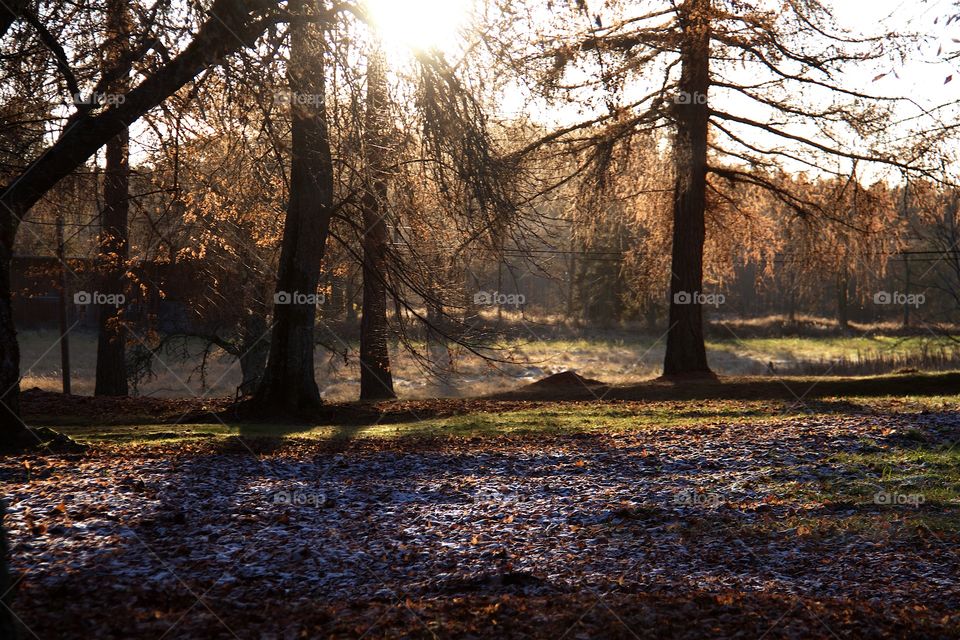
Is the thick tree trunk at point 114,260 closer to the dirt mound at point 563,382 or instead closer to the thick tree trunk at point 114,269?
the thick tree trunk at point 114,269

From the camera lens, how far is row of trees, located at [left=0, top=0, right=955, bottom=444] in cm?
1073

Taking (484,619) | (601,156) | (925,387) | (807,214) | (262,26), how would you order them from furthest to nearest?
(807,214)
(601,156)
(925,387)
(262,26)
(484,619)

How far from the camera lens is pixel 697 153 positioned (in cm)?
2084

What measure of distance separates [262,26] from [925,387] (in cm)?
1523

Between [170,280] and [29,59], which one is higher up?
[29,59]

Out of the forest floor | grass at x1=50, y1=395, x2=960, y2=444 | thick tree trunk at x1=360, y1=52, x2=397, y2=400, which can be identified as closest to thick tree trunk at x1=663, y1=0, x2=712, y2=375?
grass at x1=50, y1=395, x2=960, y2=444

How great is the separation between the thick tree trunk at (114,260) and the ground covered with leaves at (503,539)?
7318 millimetres

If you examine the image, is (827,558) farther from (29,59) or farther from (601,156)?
(601,156)

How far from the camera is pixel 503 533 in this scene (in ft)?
25.7

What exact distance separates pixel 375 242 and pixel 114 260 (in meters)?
6.12

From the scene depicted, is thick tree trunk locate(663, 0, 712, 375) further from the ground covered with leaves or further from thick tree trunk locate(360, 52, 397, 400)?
the ground covered with leaves

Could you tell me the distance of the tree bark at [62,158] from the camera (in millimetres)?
10516

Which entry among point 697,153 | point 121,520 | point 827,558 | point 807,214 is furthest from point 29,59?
point 807,214

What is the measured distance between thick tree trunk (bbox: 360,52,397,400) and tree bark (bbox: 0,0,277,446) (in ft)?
5.55
